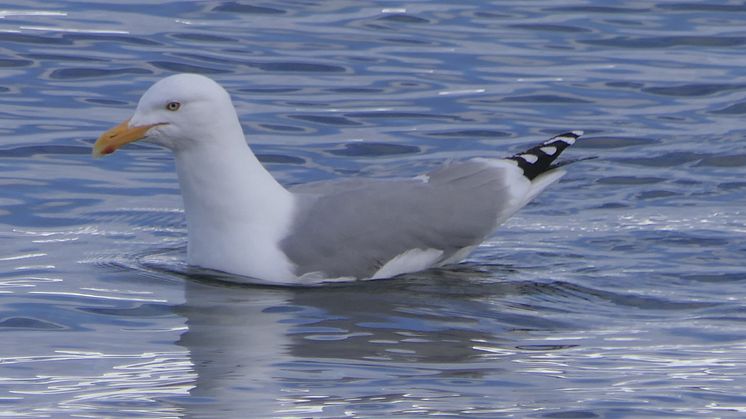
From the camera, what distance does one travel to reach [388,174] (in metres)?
10.5

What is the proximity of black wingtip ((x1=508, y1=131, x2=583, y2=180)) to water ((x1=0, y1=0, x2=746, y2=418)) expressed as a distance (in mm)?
348

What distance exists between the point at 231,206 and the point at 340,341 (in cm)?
130

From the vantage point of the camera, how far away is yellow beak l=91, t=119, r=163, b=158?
8.14m

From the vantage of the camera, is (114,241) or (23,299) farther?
(114,241)

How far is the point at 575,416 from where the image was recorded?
6137 millimetres

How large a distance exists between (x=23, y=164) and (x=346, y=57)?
11.9 feet

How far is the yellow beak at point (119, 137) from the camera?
814cm

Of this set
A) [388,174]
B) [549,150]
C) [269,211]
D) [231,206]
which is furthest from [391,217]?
[388,174]

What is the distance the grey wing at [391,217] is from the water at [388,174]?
166 millimetres

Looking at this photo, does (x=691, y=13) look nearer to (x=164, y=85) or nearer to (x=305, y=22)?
(x=305, y=22)

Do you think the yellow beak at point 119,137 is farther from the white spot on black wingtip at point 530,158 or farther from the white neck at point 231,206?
the white spot on black wingtip at point 530,158

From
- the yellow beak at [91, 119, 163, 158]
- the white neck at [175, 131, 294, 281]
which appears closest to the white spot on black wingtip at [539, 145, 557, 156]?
the white neck at [175, 131, 294, 281]

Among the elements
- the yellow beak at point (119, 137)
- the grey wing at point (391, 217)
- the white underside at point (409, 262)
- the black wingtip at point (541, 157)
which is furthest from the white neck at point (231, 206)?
the black wingtip at point (541, 157)

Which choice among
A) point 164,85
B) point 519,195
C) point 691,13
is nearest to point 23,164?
point 164,85
